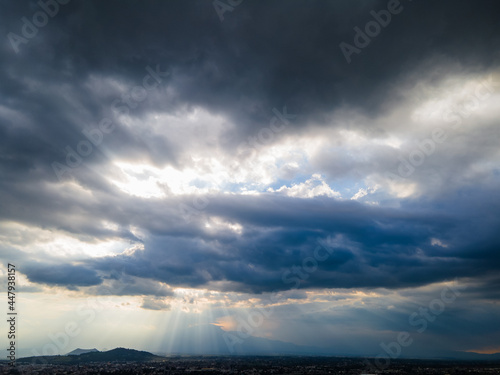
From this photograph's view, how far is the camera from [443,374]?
192625 mm

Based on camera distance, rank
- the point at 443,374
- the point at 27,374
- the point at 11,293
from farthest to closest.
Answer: the point at 443,374
the point at 27,374
the point at 11,293

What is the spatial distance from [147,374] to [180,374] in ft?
60.8

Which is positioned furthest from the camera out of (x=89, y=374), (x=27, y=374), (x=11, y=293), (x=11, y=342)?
(x=89, y=374)

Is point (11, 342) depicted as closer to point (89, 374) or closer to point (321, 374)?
point (89, 374)

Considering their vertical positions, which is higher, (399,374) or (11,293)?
(11,293)

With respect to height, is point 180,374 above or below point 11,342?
below

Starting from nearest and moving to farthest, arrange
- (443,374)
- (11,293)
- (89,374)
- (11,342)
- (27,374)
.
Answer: (11,293) < (11,342) < (27,374) < (89,374) < (443,374)

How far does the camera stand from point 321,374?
18938cm

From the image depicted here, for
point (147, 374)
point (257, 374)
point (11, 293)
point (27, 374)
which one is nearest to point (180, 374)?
point (147, 374)

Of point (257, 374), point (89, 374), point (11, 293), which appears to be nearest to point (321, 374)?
point (257, 374)

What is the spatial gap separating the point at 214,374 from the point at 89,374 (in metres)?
68.8

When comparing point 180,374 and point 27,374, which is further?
point 180,374

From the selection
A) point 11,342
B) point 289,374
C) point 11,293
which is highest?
point 11,293

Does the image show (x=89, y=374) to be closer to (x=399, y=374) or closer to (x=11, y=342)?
(x=11, y=342)
